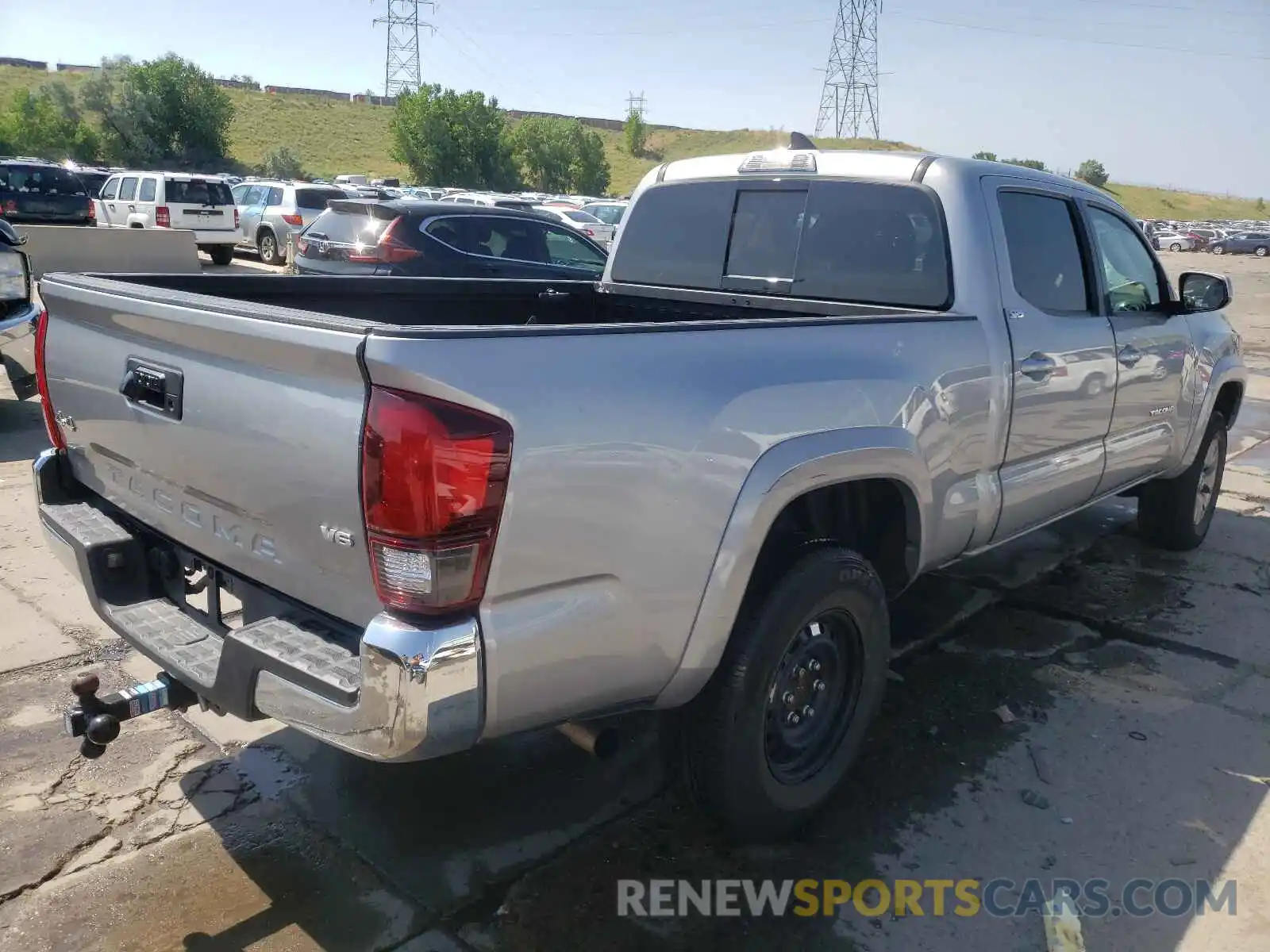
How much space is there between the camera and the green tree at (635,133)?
317 feet

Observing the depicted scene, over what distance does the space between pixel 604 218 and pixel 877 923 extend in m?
23.6

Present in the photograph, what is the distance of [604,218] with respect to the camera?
984 inches

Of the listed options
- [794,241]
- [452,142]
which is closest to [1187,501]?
[794,241]

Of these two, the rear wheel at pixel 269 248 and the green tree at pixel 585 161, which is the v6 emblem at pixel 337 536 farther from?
the green tree at pixel 585 161

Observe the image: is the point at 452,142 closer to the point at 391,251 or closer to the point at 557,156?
the point at 557,156

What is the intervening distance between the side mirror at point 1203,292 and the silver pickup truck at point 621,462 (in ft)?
1.95

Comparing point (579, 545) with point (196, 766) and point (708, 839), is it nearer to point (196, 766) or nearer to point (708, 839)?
point (708, 839)

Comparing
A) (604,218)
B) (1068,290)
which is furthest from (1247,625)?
(604,218)

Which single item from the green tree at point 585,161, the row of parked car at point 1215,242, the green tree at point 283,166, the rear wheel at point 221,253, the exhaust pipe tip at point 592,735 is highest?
the green tree at point 585,161

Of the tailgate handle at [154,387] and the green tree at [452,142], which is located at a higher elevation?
the green tree at [452,142]

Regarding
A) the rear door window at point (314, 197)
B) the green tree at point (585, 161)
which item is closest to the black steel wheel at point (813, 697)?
the rear door window at point (314, 197)

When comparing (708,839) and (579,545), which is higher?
Answer: (579,545)

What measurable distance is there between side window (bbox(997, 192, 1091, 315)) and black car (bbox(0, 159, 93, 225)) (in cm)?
2256

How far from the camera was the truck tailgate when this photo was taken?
7.02 ft
